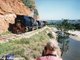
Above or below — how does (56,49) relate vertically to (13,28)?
above

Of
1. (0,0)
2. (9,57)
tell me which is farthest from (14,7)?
(9,57)

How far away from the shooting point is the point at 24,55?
50.4ft

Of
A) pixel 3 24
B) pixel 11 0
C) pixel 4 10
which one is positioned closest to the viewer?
pixel 3 24

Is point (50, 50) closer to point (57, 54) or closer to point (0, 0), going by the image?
point (57, 54)

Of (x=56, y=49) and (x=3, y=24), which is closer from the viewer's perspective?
(x=56, y=49)

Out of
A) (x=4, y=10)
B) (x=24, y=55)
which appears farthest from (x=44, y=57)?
(x=4, y=10)

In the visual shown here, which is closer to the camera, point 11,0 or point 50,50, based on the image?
point 50,50

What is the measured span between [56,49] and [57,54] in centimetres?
16

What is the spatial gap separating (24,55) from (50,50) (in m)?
9.88

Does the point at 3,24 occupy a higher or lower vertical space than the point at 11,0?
lower

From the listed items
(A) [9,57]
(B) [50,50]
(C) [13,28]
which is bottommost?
(C) [13,28]

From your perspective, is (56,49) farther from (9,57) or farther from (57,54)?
(9,57)

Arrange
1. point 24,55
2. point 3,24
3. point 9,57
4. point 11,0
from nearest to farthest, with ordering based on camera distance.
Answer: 1. point 9,57
2. point 24,55
3. point 3,24
4. point 11,0

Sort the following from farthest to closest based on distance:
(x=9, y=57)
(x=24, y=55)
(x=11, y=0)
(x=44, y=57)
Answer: (x=11, y=0) < (x=24, y=55) < (x=9, y=57) < (x=44, y=57)
